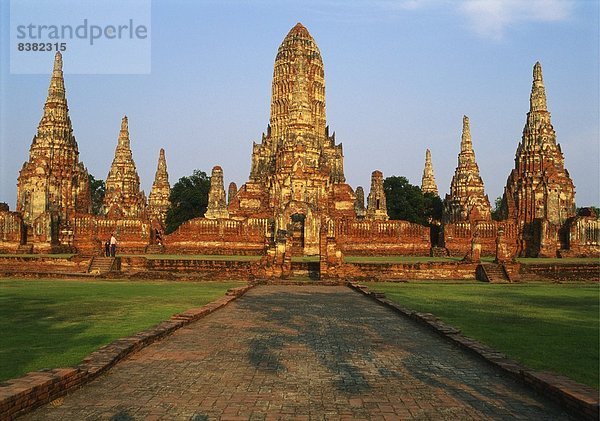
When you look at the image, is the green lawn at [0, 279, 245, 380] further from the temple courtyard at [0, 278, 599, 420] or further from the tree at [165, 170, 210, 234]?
the tree at [165, 170, 210, 234]

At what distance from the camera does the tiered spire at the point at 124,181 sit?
49.2m

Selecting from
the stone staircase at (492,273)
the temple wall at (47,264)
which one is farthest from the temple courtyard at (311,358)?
the temple wall at (47,264)

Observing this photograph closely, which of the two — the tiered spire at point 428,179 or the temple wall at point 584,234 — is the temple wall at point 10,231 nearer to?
the temple wall at point 584,234

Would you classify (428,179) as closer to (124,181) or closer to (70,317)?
(124,181)

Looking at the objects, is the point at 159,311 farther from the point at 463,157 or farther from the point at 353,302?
the point at 463,157

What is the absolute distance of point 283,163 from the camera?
140 feet

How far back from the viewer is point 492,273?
24391 millimetres

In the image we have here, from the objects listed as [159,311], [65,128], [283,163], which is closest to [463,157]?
[283,163]

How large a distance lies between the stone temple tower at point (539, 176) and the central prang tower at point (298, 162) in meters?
12.3

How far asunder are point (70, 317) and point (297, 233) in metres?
25.8

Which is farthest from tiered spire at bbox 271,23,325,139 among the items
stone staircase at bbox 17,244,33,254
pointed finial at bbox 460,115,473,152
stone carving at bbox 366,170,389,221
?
stone staircase at bbox 17,244,33,254

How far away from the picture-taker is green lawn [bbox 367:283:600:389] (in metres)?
7.61

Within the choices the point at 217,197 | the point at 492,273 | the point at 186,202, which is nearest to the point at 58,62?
the point at 217,197

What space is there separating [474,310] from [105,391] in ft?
30.0
